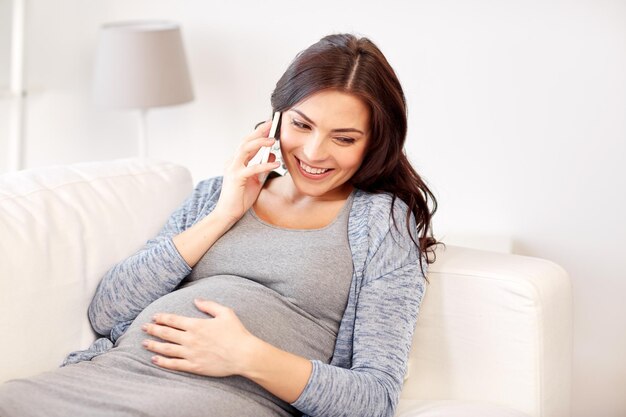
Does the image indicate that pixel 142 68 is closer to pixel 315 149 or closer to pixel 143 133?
pixel 143 133

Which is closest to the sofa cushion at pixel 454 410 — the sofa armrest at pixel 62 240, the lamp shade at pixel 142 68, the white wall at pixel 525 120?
the sofa armrest at pixel 62 240

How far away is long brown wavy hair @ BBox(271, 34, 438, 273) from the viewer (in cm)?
169

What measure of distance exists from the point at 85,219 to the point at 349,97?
555 mm

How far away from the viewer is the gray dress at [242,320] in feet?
4.71

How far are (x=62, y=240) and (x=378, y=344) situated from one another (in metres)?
0.61

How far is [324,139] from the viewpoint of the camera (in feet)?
5.53

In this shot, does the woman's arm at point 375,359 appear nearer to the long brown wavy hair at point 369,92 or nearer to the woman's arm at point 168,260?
the long brown wavy hair at point 369,92

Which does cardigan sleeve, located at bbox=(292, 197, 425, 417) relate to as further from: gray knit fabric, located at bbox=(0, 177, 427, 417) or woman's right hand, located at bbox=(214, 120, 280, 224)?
woman's right hand, located at bbox=(214, 120, 280, 224)

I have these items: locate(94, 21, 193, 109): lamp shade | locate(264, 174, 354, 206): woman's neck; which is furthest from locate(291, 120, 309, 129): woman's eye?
locate(94, 21, 193, 109): lamp shade

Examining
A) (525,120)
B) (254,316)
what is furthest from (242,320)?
(525,120)

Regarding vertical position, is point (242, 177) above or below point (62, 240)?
above

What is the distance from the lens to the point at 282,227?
1.78 meters

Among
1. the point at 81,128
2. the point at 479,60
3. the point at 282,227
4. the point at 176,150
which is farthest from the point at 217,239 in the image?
the point at 81,128

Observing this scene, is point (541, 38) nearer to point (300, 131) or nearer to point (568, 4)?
point (568, 4)
